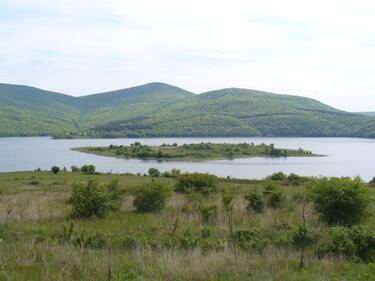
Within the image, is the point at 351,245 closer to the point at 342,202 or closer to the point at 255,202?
the point at 342,202

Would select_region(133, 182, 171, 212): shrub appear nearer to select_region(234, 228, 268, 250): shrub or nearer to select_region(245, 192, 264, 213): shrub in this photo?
select_region(245, 192, 264, 213): shrub

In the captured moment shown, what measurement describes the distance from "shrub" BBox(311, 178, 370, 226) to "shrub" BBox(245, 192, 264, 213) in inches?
120

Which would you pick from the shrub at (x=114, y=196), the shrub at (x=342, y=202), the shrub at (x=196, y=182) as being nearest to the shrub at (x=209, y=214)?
the shrub at (x=342, y=202)

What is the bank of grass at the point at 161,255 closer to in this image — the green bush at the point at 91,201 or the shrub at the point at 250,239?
the shrub at the point at 250,239

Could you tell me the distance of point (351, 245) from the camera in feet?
36.4

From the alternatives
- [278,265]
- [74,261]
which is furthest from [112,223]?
[278,265]

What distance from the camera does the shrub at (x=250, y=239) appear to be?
11.7m

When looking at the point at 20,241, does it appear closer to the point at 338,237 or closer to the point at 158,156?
the point at 338,237

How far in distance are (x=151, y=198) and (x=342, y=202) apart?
305 inches

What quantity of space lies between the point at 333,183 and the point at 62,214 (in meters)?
10.3

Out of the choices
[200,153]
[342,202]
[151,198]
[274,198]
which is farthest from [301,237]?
[200,153]

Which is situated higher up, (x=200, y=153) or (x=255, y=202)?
(x=200, y=153)

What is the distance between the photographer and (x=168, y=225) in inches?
590

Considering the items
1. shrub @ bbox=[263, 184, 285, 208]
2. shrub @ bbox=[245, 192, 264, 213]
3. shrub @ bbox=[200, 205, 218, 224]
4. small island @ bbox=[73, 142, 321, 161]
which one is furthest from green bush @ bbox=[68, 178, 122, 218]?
small island @ bbox=[73, 142, 321, 161]
